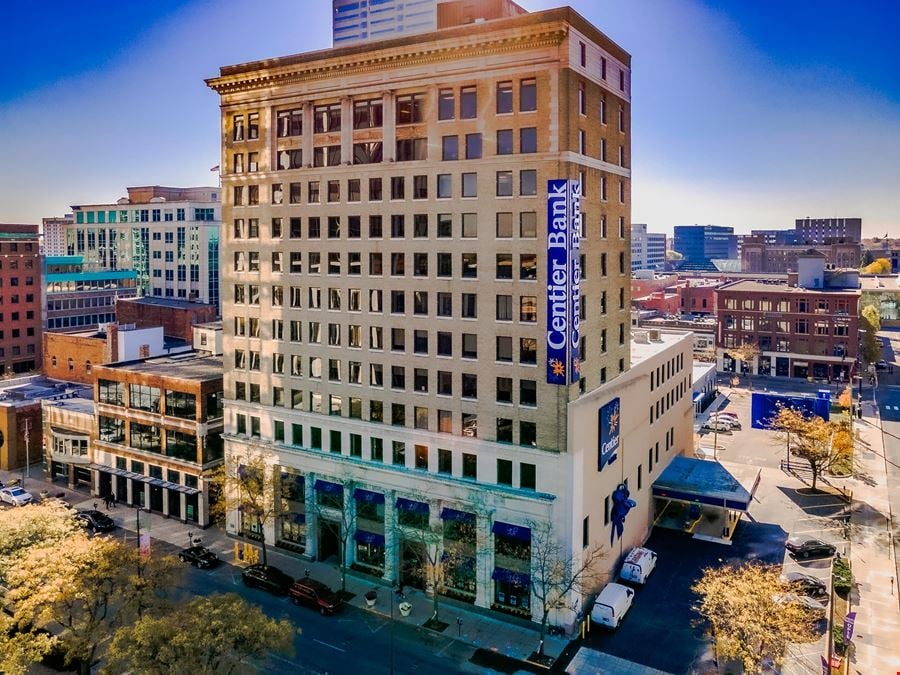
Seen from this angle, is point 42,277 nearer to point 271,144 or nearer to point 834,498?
point 271,144

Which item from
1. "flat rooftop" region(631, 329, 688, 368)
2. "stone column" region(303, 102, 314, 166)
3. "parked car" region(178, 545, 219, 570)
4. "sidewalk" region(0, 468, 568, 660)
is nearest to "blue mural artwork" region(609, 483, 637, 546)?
"sidewalk" region(0, 468, 568, 660)

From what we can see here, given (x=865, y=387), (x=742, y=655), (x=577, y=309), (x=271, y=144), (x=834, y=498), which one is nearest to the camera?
(x=742, y=655)

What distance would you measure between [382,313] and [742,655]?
111 ft

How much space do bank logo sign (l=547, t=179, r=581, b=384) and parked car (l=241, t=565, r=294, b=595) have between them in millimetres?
26419

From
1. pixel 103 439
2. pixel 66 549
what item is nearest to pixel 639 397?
pixel 66 549

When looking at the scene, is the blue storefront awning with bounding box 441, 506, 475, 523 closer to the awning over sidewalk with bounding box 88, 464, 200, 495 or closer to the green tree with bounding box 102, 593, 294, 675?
the green tree with bounding box 102, 593, 294, 675

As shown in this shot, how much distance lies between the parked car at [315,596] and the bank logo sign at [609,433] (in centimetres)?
2193

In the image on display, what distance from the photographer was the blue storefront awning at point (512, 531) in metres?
50.3

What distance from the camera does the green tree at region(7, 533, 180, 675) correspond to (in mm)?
37875

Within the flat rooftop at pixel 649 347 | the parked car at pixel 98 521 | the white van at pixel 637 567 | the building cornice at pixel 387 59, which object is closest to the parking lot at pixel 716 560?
the white van at pixel 637 567

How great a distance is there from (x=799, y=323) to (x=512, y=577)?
10568 cm

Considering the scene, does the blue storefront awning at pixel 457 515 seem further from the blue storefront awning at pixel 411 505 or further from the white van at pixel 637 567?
the white van at pixel 637 567

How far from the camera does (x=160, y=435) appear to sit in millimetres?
70375

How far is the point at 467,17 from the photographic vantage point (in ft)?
188
